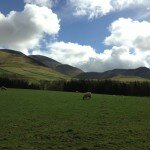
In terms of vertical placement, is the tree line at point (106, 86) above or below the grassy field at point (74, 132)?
above

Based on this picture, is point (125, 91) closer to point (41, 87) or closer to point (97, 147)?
point (41, 87)

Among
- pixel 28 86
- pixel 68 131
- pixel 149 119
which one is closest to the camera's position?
pixel 68 131

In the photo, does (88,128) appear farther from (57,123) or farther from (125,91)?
(125,91)

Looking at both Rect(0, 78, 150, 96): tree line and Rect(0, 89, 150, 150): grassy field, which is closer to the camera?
Rect(0, 89, 150, 150): grassy field

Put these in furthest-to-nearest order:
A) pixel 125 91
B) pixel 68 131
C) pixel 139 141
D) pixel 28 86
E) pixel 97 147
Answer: pixel 28 86 < pixel 125 91 < pixel 68 131 < pixel 139 141 < pixel 97 147

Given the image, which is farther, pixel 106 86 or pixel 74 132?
pixel 106 86

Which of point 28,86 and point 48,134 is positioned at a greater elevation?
point 28,86

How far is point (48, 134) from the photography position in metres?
29.1

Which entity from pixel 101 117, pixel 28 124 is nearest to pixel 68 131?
pixel 28 124

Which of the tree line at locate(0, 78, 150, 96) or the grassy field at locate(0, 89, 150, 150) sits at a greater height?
the tree line at locate(0, 78, 150, 96)

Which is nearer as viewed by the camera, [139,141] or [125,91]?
[139,141]

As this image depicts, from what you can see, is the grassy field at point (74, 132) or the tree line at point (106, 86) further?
the tree line at point (106, 86)

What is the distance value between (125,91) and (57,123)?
99.9 meters

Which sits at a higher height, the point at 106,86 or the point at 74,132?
the point at 106,86
